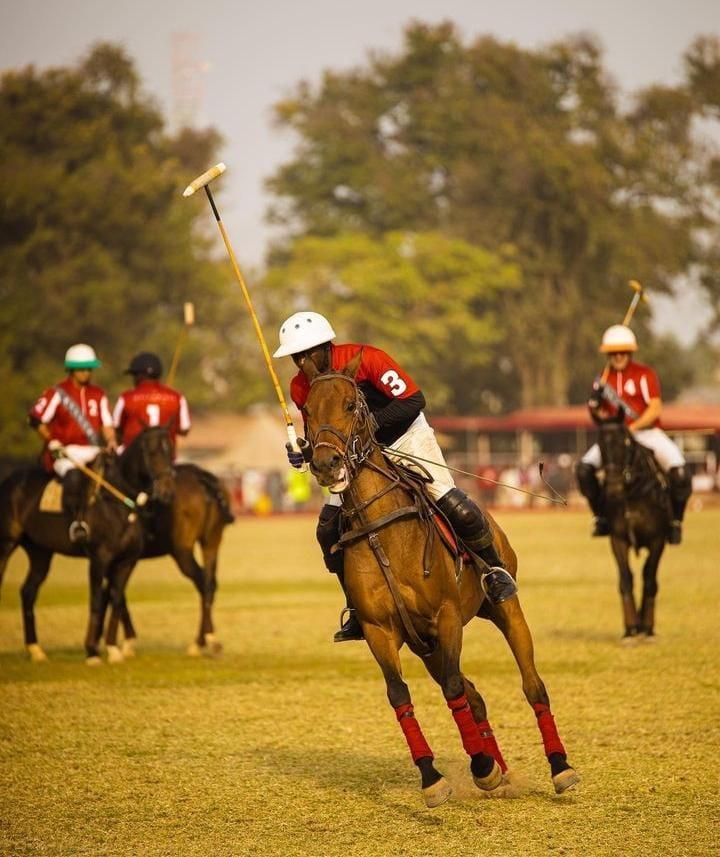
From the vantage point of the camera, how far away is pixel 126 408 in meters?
15.4

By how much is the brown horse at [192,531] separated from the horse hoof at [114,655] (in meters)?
0.36

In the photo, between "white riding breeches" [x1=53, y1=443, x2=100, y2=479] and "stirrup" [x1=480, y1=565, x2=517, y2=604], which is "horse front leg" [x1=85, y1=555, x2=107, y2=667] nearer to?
"white riding breeches" [x1=53, y1=443, x2=100, y2=479]

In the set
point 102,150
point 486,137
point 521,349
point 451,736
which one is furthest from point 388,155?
point 451,736

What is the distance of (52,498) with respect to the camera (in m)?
15.4

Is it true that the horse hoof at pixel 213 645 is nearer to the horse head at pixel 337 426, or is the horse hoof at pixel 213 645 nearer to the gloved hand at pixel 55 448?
the gloved hand at pixel 55 448

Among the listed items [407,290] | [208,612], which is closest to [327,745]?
[208,612]

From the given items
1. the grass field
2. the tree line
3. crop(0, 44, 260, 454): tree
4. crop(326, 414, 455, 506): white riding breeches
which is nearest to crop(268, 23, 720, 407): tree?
the tree line

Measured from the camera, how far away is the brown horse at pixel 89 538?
1479 centimetres

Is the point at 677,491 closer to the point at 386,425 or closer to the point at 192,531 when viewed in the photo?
the point at 192,531

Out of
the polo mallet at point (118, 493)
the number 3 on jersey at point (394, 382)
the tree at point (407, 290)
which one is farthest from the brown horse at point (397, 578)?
the tree at point (407, 290)

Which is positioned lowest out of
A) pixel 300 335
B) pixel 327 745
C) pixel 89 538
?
pixel 327 745

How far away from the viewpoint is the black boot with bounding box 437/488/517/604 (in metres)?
8.25

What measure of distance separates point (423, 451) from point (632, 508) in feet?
23.8

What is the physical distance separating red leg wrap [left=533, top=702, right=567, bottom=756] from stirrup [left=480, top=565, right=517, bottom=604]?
2.10ft
